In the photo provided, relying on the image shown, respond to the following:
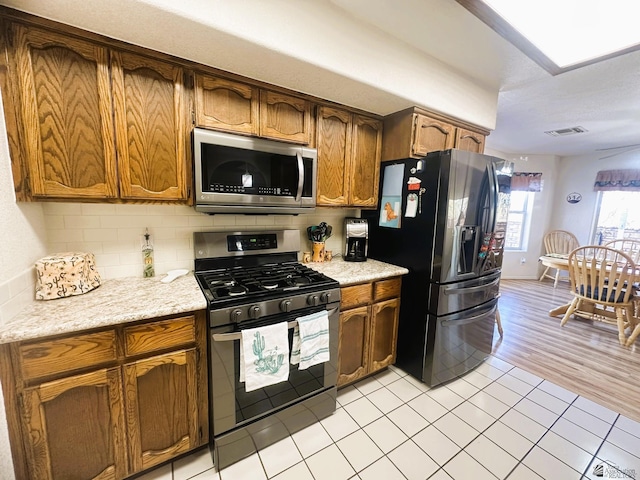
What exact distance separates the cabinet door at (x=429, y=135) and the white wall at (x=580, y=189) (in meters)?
4.50

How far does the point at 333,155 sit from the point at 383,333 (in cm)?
146

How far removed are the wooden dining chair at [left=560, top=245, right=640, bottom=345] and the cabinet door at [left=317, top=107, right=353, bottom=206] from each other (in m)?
2.97

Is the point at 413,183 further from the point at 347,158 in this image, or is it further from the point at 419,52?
the point at 419,52

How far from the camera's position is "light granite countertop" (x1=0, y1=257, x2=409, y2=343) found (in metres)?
1.01

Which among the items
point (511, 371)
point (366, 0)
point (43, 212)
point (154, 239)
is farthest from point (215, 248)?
point (511, 371)

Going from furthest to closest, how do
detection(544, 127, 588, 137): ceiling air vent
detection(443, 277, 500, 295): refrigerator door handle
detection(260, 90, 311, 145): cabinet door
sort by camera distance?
detection(544, 127, 588, 137): ceiling air vent, detection(443, 277, 500, 295): refrigerator door handle, detection(260, 90, 311, 145): cabinet door

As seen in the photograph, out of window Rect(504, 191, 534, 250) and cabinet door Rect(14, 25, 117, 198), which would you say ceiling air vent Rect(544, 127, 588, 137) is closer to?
window Rect(504, 191, 534, 250)

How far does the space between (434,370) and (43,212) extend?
2.71m

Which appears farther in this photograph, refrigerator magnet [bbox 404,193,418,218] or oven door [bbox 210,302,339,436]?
refrigerator magnet [bbox 404,193,418,218]

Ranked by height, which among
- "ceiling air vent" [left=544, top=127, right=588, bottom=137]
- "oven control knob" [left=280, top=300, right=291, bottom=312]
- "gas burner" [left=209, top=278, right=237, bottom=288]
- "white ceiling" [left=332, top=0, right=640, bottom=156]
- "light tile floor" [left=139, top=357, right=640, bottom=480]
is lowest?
"light tile floor" [left=139, top=357, right=640, bottom=480]

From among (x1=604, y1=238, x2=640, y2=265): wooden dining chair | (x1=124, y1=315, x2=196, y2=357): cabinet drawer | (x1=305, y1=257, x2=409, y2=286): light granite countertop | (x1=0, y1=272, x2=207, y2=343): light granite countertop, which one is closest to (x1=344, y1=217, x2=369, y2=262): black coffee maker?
(x1=305, y1=257, x2=409, y2=286): light granite countertop

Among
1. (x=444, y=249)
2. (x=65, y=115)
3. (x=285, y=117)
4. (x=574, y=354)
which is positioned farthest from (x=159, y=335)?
(x=574, y=354)

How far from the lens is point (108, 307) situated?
1.20 metres

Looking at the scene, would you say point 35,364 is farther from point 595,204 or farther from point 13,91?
point 595,204
